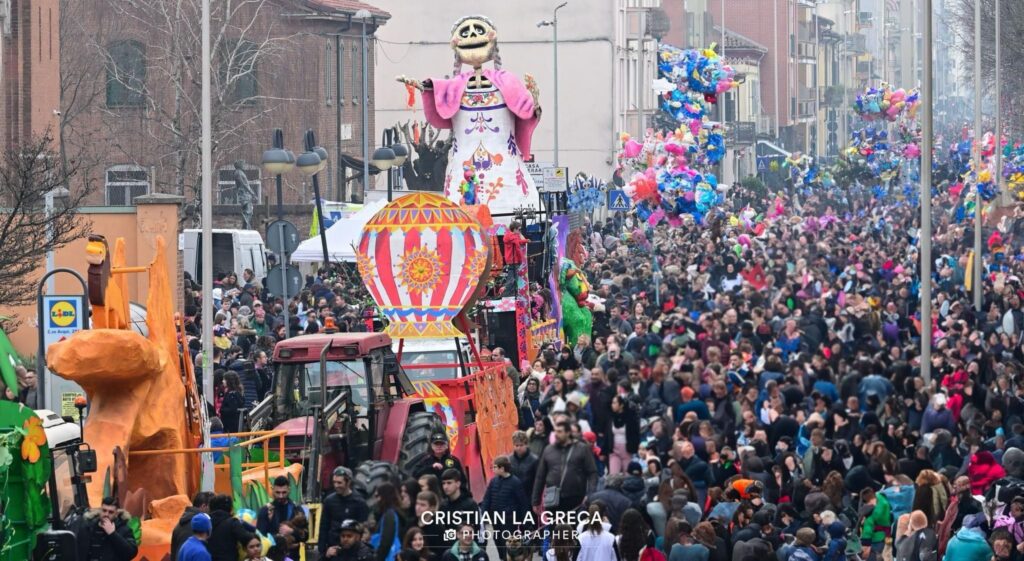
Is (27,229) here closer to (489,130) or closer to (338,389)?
(489,130)

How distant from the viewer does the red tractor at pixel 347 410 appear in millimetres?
15992

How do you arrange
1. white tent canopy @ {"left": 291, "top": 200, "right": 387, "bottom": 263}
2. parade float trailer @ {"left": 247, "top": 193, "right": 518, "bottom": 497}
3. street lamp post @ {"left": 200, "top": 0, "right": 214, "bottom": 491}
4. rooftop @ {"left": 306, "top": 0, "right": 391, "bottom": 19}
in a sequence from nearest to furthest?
parade float trailer @ {"left": 247, "top": 193, "right": 518, "bottom": 497}
street lamp post @ {"left": 200, "top": 0, "right": 214, "bottom": 491}
white tent canopy @ {"left": 291, "top": 200, "right": 387, "bottom": 263}
rooftop @ {"left": 306, "top": 0, "right": 391, "bottom": 19}

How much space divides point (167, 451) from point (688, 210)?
957 inches

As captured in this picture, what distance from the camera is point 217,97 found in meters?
49.2

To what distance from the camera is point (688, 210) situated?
37.8m

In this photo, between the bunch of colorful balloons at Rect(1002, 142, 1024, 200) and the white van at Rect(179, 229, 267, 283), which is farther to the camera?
the bunch of colorful balloons at Rect(1002, 142, 1024, 200)

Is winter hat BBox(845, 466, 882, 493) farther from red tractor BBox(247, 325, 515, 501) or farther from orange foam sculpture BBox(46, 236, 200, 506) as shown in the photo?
orange foam sculpture BBox(46, 236, 200, 506)

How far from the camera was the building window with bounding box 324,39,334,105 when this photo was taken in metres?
56.4

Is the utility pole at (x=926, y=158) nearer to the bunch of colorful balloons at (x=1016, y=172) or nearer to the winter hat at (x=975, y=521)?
the winter hat at (x=975, y=521)

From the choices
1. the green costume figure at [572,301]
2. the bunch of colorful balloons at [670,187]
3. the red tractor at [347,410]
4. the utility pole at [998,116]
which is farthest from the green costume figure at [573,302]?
Result: the utility pole at [998,116]

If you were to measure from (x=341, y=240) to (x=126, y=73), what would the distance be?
58.7 ft

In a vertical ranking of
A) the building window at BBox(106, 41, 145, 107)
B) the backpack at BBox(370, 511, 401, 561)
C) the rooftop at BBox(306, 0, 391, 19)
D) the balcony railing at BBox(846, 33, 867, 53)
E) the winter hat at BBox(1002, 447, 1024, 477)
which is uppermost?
the balcony railing at BBox(846, 33, 867, 53)

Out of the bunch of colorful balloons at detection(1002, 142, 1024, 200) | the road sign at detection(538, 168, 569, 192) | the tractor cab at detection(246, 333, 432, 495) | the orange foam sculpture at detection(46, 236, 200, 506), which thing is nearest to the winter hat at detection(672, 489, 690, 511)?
the tractor cab at detection(246, 333, 432, 495)

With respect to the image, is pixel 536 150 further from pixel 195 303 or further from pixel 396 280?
pixel 396 280
